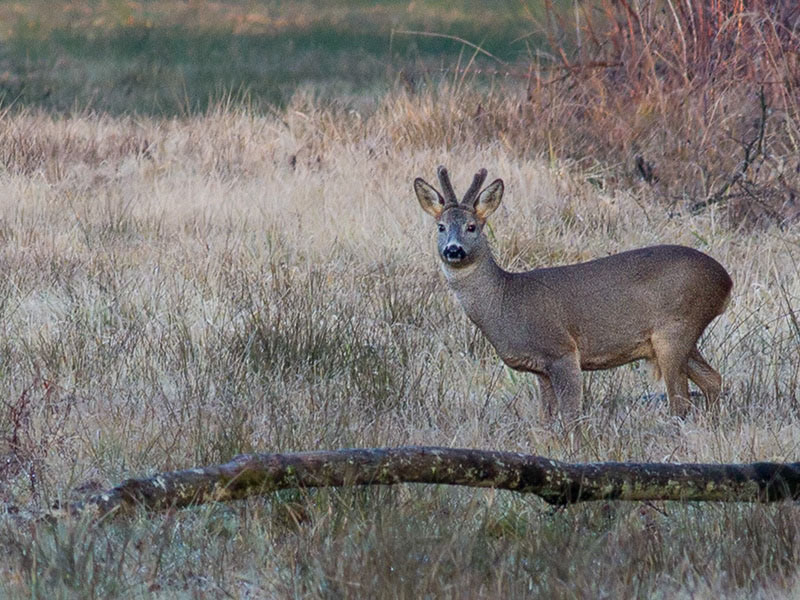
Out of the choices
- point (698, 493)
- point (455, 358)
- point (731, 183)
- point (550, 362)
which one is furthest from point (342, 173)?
point (698, 493)

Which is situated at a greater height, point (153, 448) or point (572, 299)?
point (572, 299)

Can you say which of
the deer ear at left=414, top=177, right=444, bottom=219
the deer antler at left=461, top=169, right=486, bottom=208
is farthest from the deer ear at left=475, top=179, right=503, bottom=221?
the deer ear at left=414, top=177, right=444, bottom=219

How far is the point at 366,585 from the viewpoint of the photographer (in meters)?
3.14

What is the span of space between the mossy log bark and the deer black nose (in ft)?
6.44

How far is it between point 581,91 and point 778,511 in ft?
24.9

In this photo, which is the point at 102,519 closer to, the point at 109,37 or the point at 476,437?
the point at 476,437

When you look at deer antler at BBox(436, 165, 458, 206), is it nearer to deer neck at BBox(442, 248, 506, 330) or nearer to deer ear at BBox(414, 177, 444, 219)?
deer ear at BBox(414, 177, 444, 219)

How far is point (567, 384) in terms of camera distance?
5367 millimetres

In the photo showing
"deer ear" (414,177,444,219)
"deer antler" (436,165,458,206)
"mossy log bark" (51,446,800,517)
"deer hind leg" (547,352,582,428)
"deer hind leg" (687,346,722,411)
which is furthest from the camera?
"deer ear" (414,177,444,219)

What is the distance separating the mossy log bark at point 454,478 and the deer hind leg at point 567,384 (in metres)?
1.56

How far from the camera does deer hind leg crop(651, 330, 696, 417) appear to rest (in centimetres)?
546

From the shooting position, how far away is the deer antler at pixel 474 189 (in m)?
5.61

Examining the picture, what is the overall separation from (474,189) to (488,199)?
0.19m

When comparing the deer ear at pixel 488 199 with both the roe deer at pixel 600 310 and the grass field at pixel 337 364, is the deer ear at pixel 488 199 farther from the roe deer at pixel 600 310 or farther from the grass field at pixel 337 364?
the grass field at pixel 337 364
